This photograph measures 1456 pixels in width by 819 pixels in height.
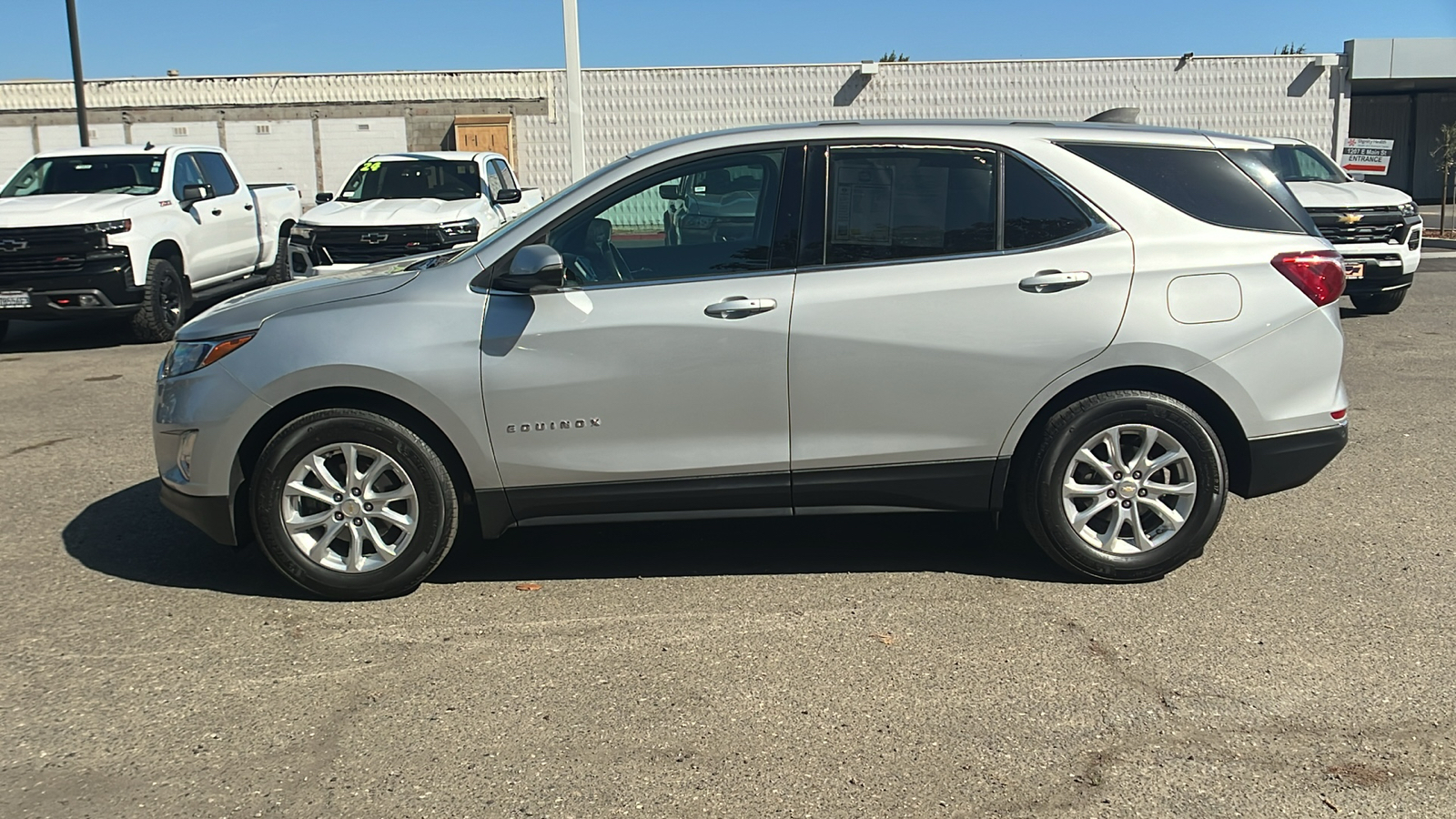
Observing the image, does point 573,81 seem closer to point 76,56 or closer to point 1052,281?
point 76,56

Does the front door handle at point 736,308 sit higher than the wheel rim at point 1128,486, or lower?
higher

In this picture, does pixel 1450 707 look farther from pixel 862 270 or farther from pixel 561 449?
pixel 561 449

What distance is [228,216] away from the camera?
43.7 ft

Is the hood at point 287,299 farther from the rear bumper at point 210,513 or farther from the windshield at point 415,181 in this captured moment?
the windshield at point 415,181

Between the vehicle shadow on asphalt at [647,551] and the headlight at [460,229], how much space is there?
6.94m

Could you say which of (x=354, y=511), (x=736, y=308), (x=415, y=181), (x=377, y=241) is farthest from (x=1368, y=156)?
(x=354, y=511)

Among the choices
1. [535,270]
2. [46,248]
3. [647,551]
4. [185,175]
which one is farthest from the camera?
[185,175]

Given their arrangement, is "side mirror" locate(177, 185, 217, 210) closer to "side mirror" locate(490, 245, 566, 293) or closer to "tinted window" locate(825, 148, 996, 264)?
"side mirror" locate(490, 245, 566, 293)

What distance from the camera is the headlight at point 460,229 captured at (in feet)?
40.3

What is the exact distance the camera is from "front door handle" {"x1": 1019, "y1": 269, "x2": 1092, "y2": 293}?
446 centimetres

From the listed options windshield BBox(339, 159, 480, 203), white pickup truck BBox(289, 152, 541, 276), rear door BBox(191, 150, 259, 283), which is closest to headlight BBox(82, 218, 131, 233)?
rear door BBox(191, 150, 259, 283)

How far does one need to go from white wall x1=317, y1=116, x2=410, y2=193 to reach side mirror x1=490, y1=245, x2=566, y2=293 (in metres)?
29.6

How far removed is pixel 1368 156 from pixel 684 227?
58.1 ft

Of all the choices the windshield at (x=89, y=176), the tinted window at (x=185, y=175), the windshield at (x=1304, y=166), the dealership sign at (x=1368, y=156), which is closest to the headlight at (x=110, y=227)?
the windshield at (x=89, y=176)
